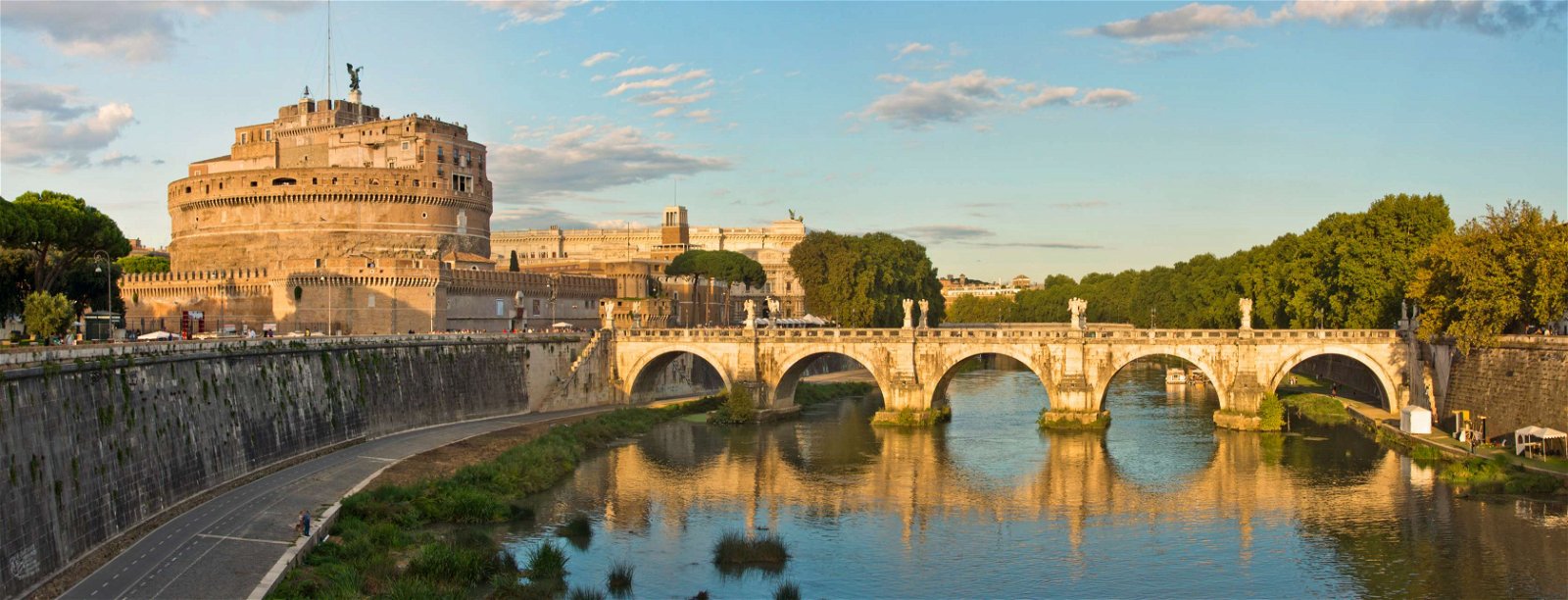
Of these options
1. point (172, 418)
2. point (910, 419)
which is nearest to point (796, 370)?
point (910, 419)

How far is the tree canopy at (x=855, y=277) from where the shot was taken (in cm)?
8338

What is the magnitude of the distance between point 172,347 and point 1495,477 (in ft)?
125

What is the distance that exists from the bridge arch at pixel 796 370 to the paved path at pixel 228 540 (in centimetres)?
2362

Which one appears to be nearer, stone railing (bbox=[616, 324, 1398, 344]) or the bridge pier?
stone railing (bbox=[616, 324, 1398, 344])

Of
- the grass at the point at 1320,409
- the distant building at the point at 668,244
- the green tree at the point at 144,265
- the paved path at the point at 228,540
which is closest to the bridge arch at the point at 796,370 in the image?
the grass at the point at 1320,409

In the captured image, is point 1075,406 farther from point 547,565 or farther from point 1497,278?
point 547,565

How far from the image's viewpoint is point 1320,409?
195 feet

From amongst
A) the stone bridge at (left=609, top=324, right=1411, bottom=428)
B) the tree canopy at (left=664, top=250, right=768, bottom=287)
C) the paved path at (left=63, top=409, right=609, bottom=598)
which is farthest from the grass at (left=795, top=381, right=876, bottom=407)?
the paved path at (left=63, top=409, right=609, bottom=598)

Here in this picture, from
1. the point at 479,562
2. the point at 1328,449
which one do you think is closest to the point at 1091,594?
the point at 479,562

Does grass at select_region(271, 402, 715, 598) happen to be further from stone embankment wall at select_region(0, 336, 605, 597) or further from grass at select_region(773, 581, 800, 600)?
grass at select_region(773, 581, 800, 600)

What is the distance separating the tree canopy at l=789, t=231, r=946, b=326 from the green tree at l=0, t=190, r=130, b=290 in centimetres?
4353

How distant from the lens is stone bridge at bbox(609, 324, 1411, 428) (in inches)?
2126

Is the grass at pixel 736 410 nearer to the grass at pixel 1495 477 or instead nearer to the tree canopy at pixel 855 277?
the tree canopy at pixel 855 277

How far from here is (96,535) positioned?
87.6 feet
